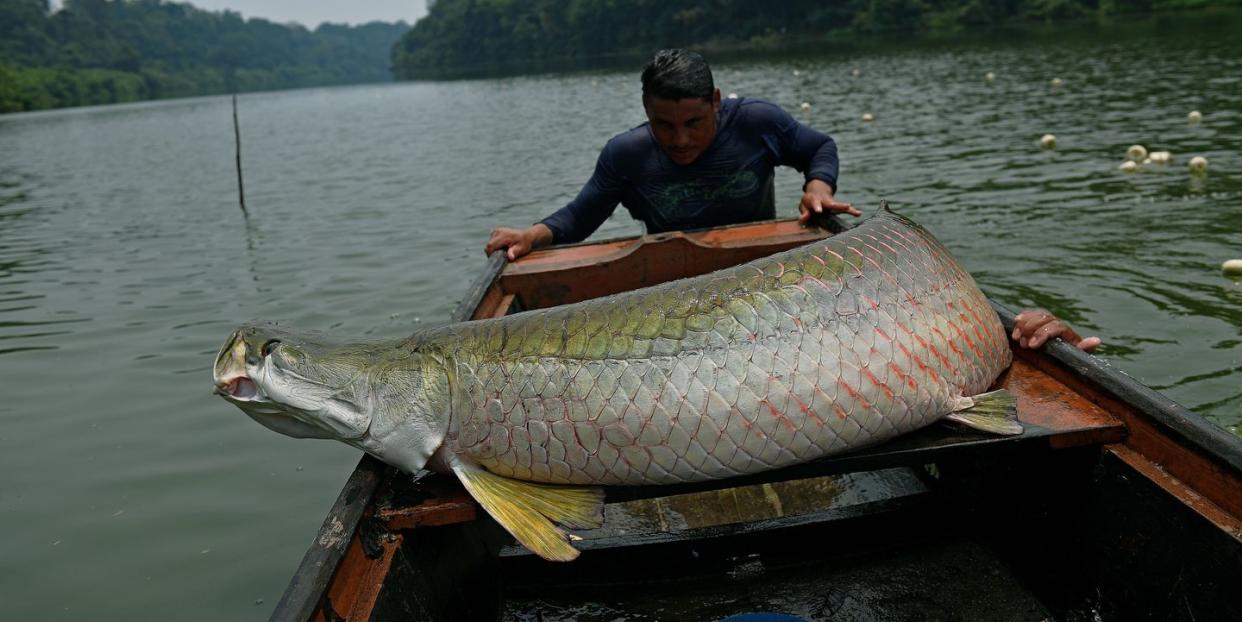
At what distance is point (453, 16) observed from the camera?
114688mm

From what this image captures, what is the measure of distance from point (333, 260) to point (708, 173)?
649 centimetres

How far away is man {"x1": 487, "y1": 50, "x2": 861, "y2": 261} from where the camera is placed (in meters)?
4.97

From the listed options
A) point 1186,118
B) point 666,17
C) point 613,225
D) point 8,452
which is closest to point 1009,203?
point 613,225

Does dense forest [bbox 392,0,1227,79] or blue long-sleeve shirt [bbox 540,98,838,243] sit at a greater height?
dense forest [bbox 392,0,1227,79]

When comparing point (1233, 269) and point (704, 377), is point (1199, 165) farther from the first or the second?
point (704, 377)

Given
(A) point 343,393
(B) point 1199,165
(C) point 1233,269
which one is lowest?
(C) point 1233,269

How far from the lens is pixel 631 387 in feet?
7.77

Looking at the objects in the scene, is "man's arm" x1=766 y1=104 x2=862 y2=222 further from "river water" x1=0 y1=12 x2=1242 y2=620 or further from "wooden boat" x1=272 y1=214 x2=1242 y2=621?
"river water" x1=0 y1=12 x2=1242 y2=620

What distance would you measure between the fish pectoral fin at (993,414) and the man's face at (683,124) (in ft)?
7.50

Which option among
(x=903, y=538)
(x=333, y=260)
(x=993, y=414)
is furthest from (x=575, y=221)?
(x=333, y=260)

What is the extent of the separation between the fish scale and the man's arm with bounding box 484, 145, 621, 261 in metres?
2.53

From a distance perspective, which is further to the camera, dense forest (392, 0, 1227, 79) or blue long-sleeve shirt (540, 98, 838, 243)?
dense forest (392, 0, 1227, 79)

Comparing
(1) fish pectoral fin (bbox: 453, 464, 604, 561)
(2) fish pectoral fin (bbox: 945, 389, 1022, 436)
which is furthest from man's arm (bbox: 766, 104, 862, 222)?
(1) fish pectoral fin (bbox: 453, 464, 604, 561)

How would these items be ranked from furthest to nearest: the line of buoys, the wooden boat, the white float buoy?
1. the white float buoy
2. the line of buoys
3. the wooden boat
